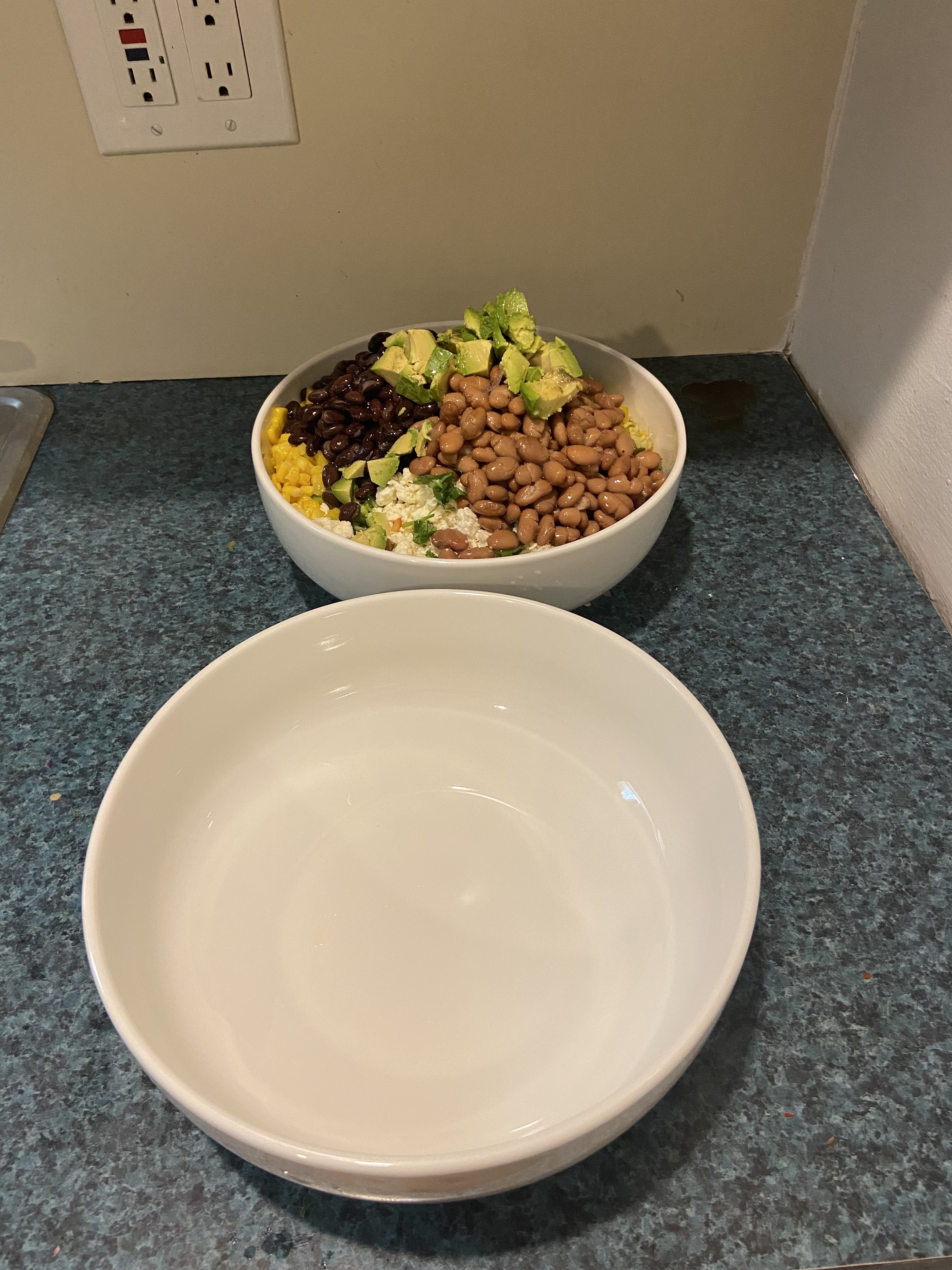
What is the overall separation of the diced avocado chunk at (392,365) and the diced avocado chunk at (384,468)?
83 millimetres

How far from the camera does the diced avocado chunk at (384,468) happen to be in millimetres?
763

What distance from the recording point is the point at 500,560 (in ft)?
2.24

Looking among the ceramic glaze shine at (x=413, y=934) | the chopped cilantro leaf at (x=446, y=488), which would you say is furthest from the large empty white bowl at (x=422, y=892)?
the chopped cilantro leaf at (x=446, y=488)

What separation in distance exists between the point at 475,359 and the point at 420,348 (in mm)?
63

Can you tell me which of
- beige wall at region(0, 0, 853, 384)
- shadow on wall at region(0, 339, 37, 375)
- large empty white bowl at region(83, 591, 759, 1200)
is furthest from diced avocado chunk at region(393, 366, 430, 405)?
shadow on wall at region(0, 339, 37, 375)

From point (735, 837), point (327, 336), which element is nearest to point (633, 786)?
point (735, 837)

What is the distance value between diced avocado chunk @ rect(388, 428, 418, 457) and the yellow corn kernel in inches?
4.9

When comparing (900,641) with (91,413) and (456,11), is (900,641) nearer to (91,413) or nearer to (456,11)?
(456,11)

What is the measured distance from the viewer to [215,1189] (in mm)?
496

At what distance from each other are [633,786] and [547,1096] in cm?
23

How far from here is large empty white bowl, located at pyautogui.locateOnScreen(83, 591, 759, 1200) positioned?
0.48m

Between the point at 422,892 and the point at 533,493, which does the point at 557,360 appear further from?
the point at 422,892

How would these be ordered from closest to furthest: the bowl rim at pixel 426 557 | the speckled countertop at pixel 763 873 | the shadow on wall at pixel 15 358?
the speckled countertop at pixel 763 873 → the bowl rim at pixel 426 557 → the shadow on wall at pixel 15 358

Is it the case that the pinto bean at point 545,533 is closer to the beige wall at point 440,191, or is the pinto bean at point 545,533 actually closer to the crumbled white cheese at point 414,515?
the crumbled white cheese at point 414,515
